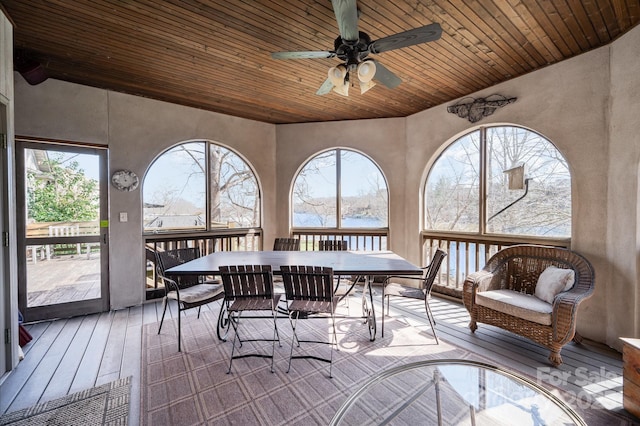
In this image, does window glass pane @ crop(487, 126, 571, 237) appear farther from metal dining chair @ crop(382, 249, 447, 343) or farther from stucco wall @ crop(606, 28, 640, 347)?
metal dining chair @ crop(382, 249, 447, 343)

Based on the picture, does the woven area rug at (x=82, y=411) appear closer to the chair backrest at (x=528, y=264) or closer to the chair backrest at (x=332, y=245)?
the chair backrest at (x=332, y=245)

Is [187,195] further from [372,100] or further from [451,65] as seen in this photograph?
[451,65]

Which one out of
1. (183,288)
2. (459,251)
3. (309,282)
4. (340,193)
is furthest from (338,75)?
(459,251)

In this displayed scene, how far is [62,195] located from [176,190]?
133cm

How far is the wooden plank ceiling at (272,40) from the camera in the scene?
7.24ft

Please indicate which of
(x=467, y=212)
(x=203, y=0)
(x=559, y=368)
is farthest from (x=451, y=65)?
(x=559, y=368)

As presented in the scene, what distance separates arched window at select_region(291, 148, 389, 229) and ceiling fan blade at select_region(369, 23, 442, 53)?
2.87 metres

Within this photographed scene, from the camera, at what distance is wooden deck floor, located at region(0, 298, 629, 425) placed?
6.66ft

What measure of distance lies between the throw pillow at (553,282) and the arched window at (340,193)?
241 centimetres

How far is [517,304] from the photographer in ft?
8.43

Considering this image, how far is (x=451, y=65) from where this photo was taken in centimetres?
309

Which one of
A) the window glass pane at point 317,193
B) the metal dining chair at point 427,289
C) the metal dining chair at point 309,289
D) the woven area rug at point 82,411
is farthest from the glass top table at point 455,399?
the window glass pane at point 317,193

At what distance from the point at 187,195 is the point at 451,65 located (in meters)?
4.16

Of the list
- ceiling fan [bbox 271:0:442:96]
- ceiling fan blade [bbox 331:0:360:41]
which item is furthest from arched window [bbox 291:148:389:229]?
ceiling fan blade [bbox 331:0:360:41]
